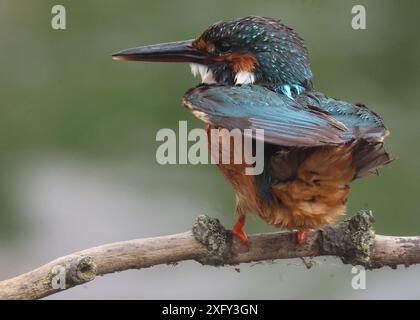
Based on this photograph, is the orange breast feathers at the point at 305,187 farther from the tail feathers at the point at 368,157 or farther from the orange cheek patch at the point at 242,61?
the orange cheek patch at the point at 242,61

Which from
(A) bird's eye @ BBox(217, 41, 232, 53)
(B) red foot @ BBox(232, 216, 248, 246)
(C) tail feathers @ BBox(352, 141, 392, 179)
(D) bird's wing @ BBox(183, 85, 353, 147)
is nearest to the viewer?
(D) bird's wing @ BBox(183, 85, 353, 147)

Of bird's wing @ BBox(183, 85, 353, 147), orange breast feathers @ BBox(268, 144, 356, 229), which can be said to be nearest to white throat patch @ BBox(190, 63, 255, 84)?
bird's wing @ BBox(183, 85, 353, 147)

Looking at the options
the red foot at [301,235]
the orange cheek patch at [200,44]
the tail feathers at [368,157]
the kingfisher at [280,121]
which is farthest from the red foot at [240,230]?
the orange cheek patch at [200,44]

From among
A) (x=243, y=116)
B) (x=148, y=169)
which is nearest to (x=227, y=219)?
(x=148, y=169)

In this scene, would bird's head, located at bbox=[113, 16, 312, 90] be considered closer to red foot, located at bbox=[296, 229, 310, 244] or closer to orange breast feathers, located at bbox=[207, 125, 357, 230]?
orange breast feathers, located at bbox=[207, 125, 357, 230]

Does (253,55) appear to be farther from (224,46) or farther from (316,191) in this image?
(316,191)

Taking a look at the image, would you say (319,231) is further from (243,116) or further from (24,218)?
(24,218)
